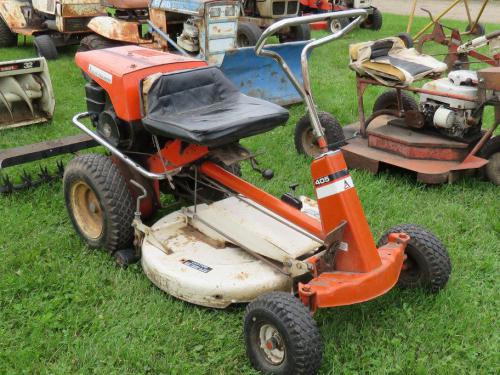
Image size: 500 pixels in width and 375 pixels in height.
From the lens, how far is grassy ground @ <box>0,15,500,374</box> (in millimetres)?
2598

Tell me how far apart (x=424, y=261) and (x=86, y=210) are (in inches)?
82.3

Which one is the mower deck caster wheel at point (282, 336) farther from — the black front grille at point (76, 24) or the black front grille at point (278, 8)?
the black front grille at point (278, 8)

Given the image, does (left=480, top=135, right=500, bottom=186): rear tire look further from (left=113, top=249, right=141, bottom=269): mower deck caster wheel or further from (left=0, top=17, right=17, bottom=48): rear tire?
(left=0, top=17, right=17, bottom=48): rear tire

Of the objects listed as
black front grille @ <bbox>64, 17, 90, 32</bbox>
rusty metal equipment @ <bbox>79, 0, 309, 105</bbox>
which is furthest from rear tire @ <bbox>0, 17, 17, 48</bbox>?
rusty metal equipment @ <bbox>79, 0, 309, 105</bbox>

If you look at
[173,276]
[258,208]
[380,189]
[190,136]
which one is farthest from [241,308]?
[380,189]

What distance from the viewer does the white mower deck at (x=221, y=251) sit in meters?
2.82

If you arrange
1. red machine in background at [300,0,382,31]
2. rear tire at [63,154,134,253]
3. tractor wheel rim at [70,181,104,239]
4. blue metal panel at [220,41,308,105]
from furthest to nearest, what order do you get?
red machine in background at [300,0,382,31], blue metal panel at [220,41,308,105], tractor wheel rim at [70,181,104,239], rear tire at [63,154,134,253]

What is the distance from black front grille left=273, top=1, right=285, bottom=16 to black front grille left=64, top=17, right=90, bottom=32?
3.35 m

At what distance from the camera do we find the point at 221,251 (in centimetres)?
312

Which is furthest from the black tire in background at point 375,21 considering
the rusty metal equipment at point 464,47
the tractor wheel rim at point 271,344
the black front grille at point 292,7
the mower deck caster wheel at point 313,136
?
the tractor wheel rim at point 271,344

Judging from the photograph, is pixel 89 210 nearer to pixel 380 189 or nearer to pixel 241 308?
pixel 241 308

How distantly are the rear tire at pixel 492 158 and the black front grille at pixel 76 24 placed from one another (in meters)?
6.49

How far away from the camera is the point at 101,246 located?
3400 millimetres

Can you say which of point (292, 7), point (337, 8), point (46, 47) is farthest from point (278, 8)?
point (46, 47)
